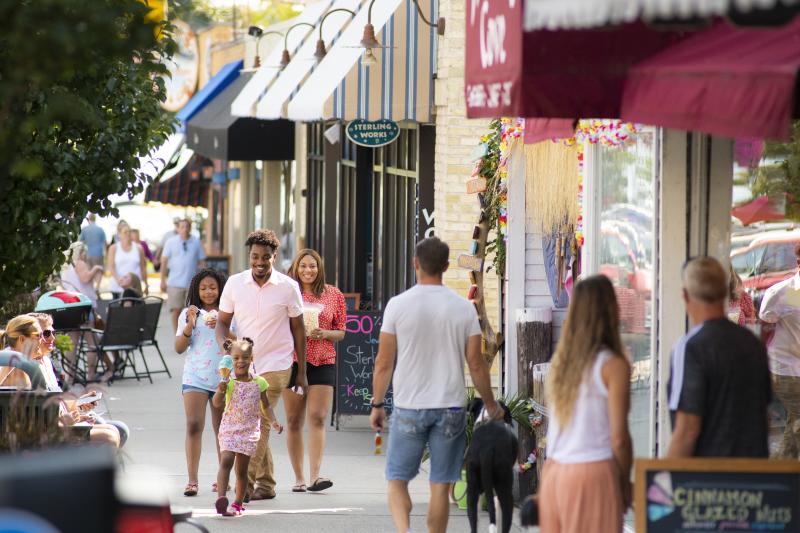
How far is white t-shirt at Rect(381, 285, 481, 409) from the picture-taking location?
24.6 ft

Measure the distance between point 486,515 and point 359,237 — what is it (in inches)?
394

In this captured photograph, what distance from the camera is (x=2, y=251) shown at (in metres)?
8.72

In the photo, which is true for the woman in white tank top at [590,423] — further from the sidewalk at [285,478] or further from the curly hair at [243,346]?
the curly hair at [243,346]

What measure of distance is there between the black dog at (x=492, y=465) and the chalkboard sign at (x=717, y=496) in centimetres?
209

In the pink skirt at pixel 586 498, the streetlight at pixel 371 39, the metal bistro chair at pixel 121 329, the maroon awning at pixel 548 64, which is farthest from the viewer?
the metal bistro chair at pixel 121 329

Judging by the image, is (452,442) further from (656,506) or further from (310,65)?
(310,65)

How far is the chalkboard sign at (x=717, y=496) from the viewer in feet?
17.6

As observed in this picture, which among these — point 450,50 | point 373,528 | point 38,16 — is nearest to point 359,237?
point 450,50

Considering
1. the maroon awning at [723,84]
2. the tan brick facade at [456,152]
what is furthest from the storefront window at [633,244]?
the tan brick facade at [456,152]

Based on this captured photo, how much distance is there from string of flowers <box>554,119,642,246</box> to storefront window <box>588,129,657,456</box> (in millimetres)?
54

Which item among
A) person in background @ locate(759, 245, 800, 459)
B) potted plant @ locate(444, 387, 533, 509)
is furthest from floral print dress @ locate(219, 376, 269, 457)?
person in background @ locate(759, 245, 800, 459)

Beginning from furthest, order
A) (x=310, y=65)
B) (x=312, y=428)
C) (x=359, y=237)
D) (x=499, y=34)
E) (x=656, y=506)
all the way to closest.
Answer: (x=359, y=237) → (x=310, y=65) → (x=312, y=428) → (x=499, y=34) → (x=656, y=506)

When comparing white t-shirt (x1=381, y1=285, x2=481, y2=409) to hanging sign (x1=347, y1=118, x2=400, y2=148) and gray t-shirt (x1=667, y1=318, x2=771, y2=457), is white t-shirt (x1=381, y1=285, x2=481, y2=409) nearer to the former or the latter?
gray t-shirt (x1=667, y1=318, x2=771, y2=457)

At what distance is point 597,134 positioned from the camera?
842cm
